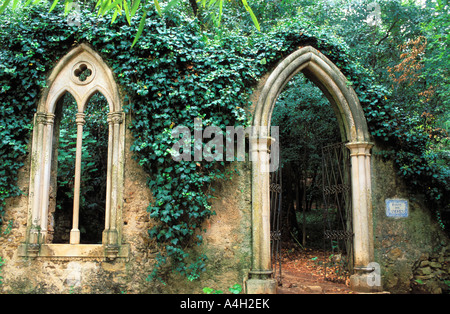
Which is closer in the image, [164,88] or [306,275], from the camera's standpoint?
[164,88]

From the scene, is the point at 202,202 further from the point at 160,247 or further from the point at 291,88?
the point at 291,88

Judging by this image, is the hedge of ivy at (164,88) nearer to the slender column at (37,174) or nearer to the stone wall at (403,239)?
the slender column at (37,174)

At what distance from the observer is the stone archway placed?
469 centimetres

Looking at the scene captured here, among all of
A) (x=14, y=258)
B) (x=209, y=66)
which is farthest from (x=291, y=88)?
(x=14, y=258)

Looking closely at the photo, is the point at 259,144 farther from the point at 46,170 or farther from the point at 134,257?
the point at 46,170

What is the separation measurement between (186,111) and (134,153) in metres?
0.95

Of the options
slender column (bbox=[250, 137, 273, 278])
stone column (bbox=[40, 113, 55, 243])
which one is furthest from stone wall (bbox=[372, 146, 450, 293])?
stone column (bbox=[40, 113, 55, 243])

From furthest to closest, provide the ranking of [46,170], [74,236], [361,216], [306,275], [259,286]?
1. [306,275]
2. [361,216]
3. [46,170]
4. [74,236]
5. [259,286]

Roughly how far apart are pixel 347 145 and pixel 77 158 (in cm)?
405

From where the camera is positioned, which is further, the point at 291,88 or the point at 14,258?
the point at 291,88

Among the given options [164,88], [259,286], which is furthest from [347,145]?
[164,88]

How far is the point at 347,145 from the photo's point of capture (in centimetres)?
536

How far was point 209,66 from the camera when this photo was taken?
4930 mm

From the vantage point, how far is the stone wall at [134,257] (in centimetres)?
455
